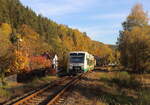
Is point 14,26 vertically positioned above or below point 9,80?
above

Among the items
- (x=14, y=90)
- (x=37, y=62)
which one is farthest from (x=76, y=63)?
(x=14, y=90)

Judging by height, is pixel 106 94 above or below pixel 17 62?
below

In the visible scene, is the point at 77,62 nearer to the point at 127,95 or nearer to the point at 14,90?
the point at 127,95

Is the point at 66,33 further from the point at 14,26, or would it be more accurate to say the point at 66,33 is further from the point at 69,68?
the point at 69,68

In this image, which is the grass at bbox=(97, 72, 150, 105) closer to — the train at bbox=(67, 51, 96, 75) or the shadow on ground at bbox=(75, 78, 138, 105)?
the shadow on ground at bbox=(75, 78, 138, 105)

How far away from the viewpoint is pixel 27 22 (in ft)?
289

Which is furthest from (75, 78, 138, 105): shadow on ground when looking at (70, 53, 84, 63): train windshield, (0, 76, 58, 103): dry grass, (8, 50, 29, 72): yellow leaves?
(70, 53, 84, 63): train windshield

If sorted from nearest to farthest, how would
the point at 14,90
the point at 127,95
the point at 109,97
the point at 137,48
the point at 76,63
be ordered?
the point at 109,97, the point at 14,90, the point at 127,95, the point at 76,63, the point at 137,48

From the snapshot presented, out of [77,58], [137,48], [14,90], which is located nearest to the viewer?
[14,90]

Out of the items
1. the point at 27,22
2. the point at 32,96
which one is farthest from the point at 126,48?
the point at 27,22

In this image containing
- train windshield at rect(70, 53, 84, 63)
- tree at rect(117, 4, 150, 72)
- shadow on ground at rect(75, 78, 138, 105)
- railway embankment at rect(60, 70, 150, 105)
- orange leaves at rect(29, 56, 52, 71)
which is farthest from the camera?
tree at rect(117, 4, 150, 72)

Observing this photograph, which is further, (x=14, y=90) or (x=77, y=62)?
(x=77, y=62)

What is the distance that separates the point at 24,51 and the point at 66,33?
125103mm

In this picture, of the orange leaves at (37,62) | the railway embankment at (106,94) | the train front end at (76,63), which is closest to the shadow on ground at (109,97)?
the railway embankment at (106,94)
